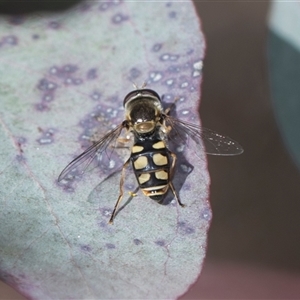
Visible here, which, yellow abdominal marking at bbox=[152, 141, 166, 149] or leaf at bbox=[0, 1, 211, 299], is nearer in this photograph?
leaf at bbox=[0, 1, 211, 299]

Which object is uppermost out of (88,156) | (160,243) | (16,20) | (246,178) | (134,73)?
(16,20)

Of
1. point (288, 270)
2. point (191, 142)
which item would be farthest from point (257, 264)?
point (191, 142)

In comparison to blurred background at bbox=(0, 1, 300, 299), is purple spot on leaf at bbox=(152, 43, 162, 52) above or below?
above

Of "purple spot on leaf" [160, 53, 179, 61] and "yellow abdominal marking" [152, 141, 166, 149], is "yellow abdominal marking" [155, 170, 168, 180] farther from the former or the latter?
"purple spot on leaf" [160, 53, 179, 61]

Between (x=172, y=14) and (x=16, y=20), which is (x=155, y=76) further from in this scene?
(x=16, y=20)

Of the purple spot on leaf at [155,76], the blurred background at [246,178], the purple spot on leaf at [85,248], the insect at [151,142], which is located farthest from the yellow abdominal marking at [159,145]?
the blurred background at [246,178]

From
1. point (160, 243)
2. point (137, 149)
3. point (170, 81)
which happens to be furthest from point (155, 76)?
point (160, 243)

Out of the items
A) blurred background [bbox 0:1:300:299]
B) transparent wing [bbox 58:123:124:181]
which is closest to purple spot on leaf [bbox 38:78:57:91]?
transparent wing [bbox 58:123:124:181]
